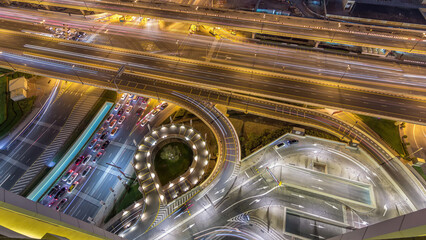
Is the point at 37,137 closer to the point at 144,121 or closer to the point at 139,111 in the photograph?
the point at 139,111

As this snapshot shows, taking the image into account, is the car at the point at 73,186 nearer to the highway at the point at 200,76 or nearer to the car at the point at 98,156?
the car at the point at 98,156

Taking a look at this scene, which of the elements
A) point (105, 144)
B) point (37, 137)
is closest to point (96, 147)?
Answer: point (105, 144)

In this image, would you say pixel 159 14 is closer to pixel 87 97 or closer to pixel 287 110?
pixel 87 97

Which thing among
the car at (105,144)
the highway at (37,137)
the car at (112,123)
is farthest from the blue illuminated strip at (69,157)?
the highway at (37,137)

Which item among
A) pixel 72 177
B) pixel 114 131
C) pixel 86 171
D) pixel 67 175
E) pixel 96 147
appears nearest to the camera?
pixel 72 177

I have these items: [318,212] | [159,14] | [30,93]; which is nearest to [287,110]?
[318,212]
